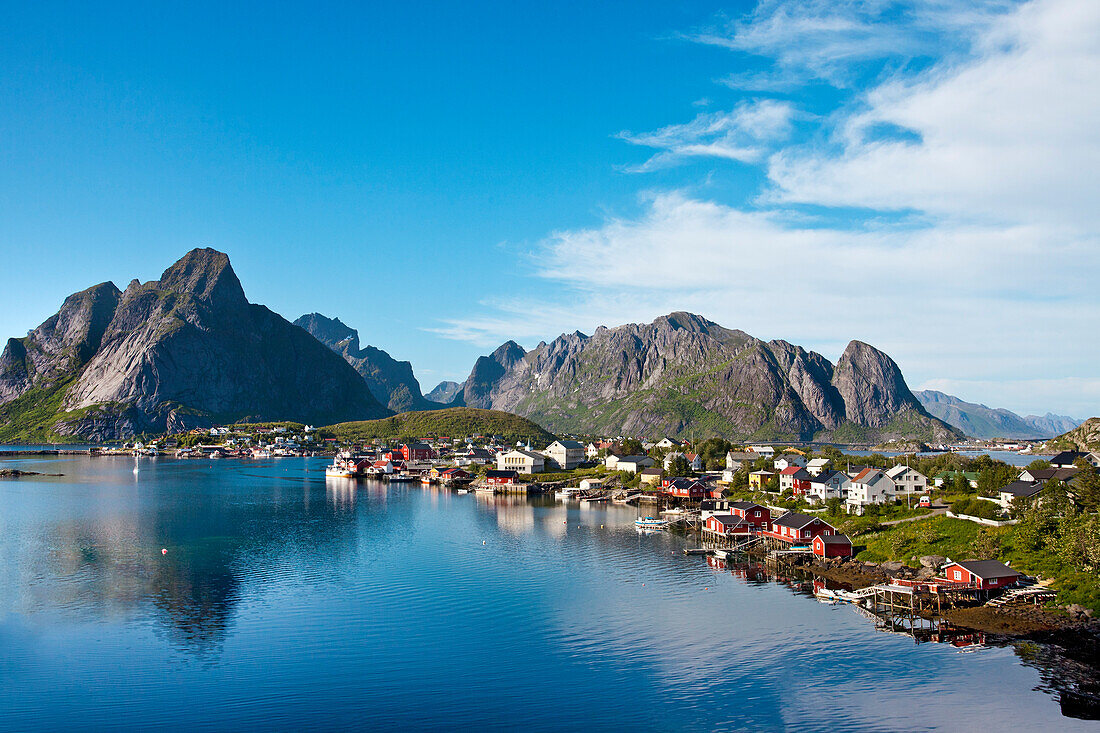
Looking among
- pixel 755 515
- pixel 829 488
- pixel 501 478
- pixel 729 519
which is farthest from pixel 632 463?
pixel 729 519

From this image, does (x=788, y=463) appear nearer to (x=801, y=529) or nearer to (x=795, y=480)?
(x=795, y=480)

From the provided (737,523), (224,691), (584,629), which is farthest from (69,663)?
(737,523)

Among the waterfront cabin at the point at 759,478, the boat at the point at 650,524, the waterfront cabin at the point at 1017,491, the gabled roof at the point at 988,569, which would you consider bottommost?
the boat at the point at 650,524

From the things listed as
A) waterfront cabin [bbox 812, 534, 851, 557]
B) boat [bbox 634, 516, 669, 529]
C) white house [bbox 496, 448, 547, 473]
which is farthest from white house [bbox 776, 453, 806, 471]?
white house [bbox 496, 448, 547, 473]

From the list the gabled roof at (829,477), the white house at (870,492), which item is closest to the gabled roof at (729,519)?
the white house at (870,492)

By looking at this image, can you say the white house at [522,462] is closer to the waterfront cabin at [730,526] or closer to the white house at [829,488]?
the white house at [829,488]

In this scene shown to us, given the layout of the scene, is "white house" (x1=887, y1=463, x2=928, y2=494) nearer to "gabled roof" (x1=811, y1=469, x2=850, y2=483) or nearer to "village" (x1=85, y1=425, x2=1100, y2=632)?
"village" (x1=85, y1=425, x2=1100, y2=632)
